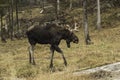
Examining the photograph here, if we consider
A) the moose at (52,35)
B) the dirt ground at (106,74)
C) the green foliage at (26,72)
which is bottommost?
the green foliage at (26,72)

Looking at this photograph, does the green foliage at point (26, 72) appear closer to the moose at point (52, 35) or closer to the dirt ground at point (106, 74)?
the moose at point (52, 35)

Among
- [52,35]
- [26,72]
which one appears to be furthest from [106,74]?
[52,35]

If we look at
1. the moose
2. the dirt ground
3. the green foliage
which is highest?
the moose

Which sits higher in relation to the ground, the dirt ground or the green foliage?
the dirt ground

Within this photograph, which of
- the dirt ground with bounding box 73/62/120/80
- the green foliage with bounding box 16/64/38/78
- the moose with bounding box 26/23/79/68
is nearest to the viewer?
the dirt ground with bounding box 73/62/120/80

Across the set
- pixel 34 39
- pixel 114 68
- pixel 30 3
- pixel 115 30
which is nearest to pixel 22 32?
pixel 115 30

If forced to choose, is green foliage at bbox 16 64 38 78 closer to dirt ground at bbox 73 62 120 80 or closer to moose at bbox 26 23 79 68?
moose at bbox 26 23 79 68

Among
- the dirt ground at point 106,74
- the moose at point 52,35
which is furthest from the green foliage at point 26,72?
the dirt ground at point 106,74

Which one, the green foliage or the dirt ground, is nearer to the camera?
the dirt ground

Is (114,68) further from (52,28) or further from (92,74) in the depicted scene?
(52,28)

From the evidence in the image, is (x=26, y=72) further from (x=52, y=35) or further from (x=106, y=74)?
(x=106, y=74)

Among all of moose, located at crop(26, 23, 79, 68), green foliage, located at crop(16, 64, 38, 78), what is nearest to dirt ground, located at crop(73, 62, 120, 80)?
green foliage, located at crop(16, 64, 38, 78)

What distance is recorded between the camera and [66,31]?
18.1 m

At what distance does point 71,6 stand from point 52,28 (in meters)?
45.2
